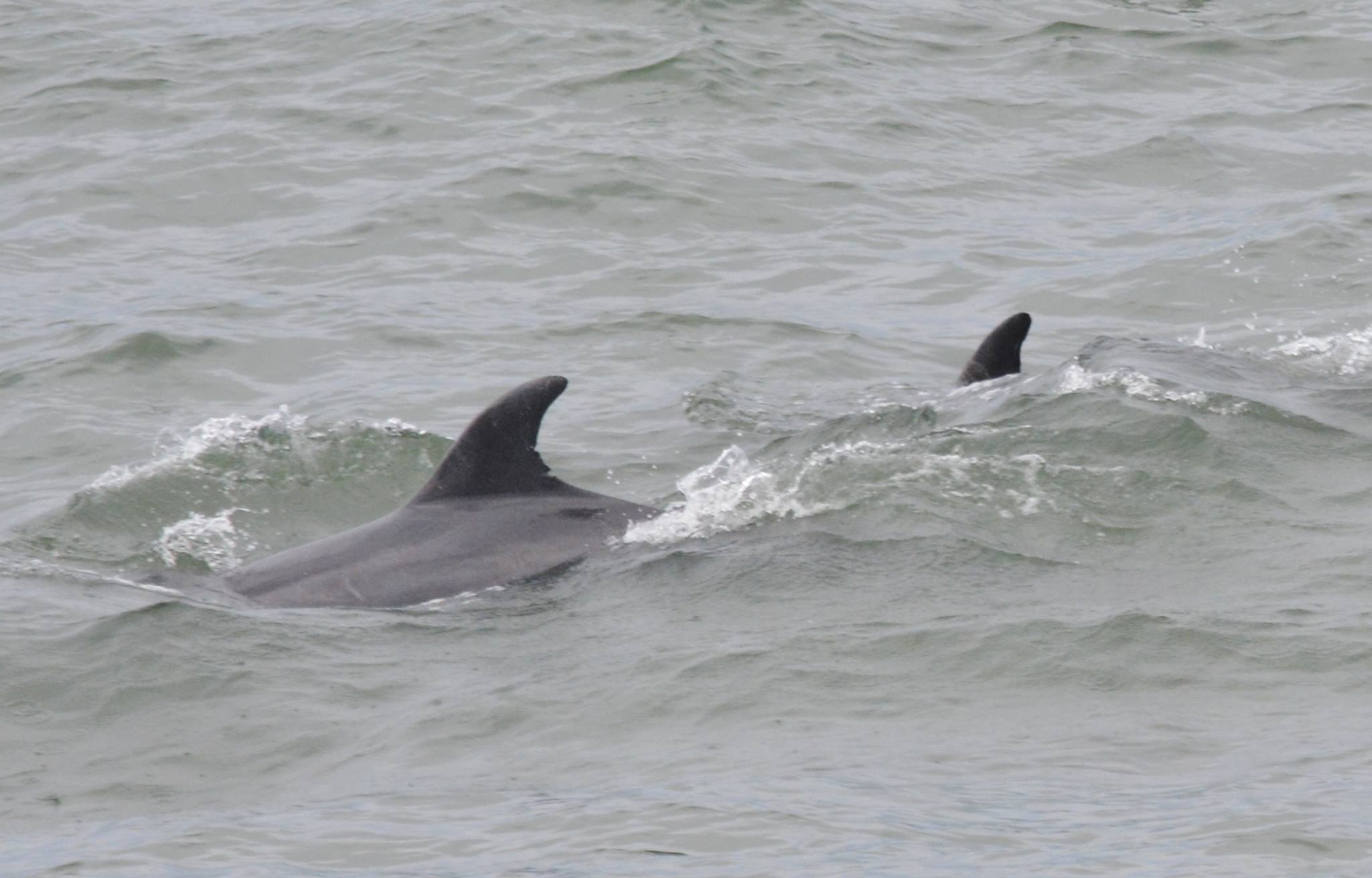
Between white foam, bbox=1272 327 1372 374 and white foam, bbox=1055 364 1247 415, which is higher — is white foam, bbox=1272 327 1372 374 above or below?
below

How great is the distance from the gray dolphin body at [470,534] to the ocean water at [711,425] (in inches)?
6.6

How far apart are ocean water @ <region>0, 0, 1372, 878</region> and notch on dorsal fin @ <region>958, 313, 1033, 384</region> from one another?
0.49 ft

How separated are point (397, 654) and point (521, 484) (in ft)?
4.51

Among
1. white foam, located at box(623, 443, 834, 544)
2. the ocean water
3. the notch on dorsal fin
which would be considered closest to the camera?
the ocean water

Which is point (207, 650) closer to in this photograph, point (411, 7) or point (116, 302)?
point (116, 302)

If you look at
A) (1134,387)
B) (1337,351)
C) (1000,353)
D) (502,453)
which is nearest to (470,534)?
(502,453)

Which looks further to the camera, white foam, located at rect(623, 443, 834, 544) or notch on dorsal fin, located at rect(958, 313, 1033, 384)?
notch on dorsal fin, located at rect(958, 313, 1033, 384)

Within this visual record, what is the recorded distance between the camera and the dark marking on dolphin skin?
29.7ft

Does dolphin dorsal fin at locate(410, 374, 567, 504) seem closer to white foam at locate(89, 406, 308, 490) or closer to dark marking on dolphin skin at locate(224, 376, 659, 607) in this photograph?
dark marking on dolphin skin at locate(224, 376, 659, 607)

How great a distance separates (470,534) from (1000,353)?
3097mm

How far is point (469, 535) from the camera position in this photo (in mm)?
9312

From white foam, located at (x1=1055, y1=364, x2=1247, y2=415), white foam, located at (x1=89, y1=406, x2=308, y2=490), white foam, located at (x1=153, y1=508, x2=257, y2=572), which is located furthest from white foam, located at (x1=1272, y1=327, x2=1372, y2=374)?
white foam, located at (x1=153, y1=508, x2=257, y2=572)

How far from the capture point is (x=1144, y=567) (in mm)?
8961

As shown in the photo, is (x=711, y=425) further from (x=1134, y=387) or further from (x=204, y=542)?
(x=204, y=542)
